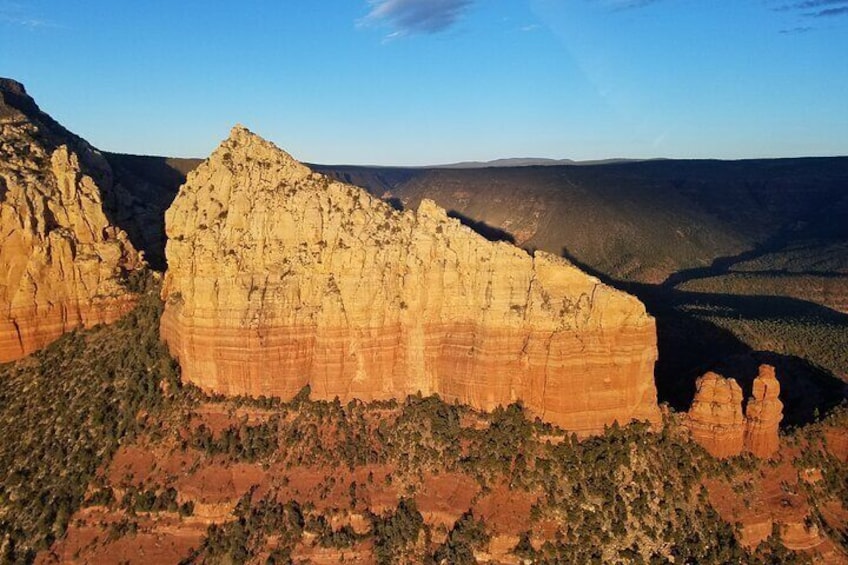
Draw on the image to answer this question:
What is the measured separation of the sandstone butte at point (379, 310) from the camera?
48.6 metres

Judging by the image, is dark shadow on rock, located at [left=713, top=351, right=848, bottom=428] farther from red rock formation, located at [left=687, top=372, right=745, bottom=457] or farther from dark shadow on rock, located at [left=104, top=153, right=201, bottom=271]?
dark shadow on rock, located at [left=104, top=153, right=201, bottom=271]

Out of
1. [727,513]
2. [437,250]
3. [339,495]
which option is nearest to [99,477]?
[339,495]

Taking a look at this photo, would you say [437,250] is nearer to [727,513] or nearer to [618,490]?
[618,490]

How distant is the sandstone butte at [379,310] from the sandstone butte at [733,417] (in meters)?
3.18

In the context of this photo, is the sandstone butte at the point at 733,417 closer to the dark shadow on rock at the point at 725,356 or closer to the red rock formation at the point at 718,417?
the red rock formation at the point at 718,417

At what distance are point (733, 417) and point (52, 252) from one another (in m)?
54.8

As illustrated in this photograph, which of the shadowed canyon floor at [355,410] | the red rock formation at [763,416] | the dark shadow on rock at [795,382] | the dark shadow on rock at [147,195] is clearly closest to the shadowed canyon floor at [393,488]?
the shadowed canyon floor at [355,410]

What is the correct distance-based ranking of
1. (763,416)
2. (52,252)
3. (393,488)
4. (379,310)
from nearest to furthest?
(393,488) → (763,416) → (379,310) → (52,252)

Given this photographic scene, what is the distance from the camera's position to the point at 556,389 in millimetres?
48688

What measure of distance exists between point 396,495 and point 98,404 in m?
25.4

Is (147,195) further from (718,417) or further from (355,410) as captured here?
(718,417)

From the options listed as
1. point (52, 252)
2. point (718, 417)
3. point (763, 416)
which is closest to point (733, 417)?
point (718, 417)

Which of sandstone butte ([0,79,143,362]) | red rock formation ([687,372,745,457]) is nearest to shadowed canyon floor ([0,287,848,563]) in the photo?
red rock formation ([687,372,745,457])

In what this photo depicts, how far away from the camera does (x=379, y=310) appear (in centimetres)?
5253
